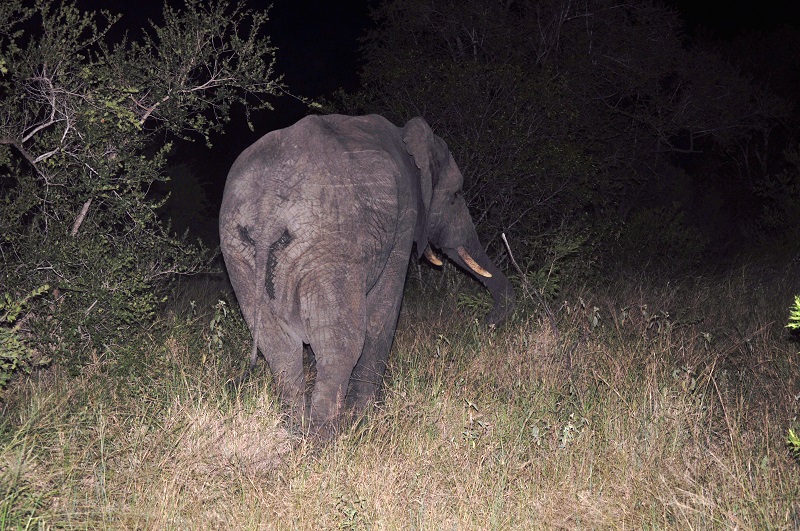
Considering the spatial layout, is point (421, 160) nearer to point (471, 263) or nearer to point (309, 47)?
point (471, 263)

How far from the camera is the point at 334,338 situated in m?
5.42

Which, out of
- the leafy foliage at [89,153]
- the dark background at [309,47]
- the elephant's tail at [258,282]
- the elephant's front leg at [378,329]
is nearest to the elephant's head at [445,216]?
the elephant's front leg at [378,329]

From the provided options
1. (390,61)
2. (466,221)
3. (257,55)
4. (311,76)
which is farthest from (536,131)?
(311,76)

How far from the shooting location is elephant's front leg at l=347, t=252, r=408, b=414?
616cm

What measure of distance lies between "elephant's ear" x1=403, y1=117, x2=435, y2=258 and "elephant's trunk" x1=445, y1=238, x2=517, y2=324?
2.44 ft

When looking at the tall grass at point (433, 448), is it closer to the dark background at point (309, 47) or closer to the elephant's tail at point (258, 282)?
the elephant's tail at point (258, 282)

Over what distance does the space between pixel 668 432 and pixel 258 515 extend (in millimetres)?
2339

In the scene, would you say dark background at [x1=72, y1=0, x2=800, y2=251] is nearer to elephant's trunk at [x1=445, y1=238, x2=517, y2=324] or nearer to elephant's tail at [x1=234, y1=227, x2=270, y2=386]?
elephant's trunk at [x1=445, y1=238, x2=517, y2=324]

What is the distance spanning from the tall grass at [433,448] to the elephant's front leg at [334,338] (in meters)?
0.32

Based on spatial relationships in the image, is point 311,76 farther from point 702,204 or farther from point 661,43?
point 661,43

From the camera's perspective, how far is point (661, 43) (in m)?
12.9

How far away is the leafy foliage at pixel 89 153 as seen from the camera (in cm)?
573

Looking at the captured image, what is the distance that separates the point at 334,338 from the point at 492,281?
2600 millimetres

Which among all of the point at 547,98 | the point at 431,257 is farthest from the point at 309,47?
the point at 431,257
